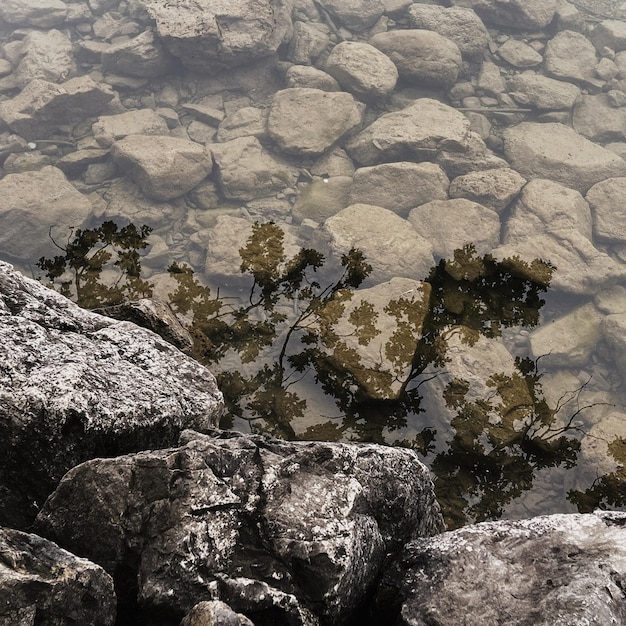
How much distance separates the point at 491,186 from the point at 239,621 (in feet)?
46.9

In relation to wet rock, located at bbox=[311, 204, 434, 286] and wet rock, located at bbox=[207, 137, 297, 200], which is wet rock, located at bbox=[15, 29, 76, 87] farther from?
wet rock, located at bbox=[311, 204, 434, 286]

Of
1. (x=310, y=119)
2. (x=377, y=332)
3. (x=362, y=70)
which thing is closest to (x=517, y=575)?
(x=377, y=332)

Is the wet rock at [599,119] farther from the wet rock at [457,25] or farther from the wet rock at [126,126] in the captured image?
the wet rock at [126,126]

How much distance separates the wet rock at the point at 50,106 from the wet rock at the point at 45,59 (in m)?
1.13

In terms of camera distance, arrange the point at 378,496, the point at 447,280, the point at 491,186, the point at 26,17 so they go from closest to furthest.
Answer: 1. the point at 378,496
2. the point at 447,280
3. the point at 491,186
4. the point at 26,17

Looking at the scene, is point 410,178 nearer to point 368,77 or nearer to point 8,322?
point 368,77

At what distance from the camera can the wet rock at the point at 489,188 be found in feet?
49.4

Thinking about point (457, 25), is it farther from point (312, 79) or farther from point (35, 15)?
point (35, 15)

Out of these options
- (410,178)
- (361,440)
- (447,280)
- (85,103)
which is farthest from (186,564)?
(85,103)

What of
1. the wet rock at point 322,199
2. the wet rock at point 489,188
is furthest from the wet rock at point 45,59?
the wet rock at point 489,188

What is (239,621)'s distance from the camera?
3.02m

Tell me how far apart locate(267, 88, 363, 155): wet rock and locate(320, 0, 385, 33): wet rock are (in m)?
5.61

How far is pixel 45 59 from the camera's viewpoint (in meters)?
19.6

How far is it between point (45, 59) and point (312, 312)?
53.9 feet
